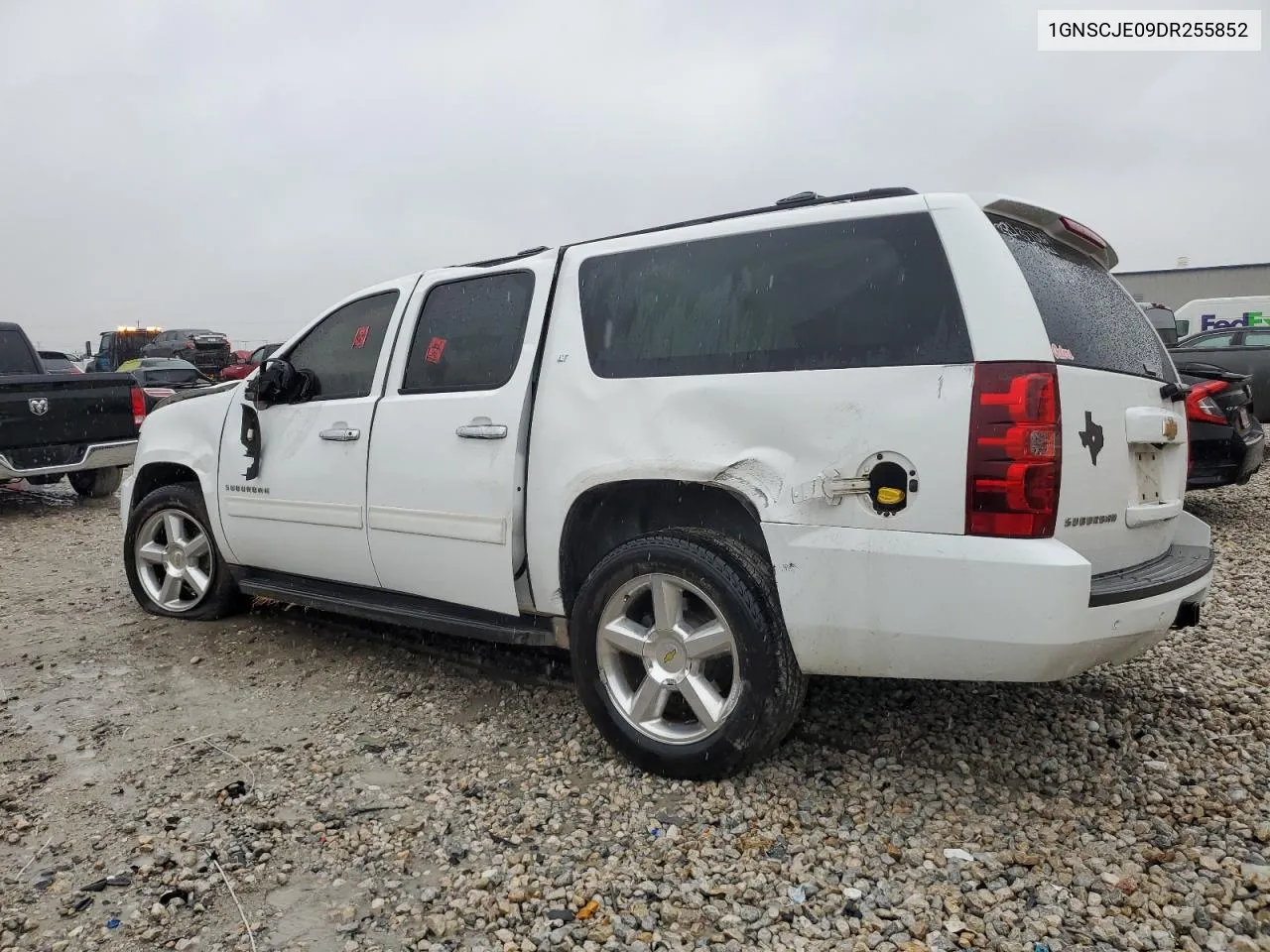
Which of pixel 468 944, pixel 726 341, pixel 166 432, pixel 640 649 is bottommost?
pixel 468 944

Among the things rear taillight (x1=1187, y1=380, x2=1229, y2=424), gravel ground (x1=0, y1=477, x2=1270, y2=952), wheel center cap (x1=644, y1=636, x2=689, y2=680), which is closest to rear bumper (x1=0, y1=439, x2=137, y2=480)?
gravel ground (x1=0, y1=477, x2=1270, y2=952)

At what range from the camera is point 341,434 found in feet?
13.4

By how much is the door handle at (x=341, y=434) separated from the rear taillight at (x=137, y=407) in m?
6.32

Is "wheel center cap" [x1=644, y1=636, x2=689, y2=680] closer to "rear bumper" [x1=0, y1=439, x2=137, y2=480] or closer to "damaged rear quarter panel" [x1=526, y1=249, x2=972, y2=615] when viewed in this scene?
"damaged rear quarter panel" [x1=526, y1=249, x2=972, y2=615]

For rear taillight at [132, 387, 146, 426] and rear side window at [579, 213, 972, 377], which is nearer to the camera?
rear side window at [579, 213, 972, 377]

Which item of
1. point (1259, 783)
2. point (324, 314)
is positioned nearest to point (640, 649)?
point (1259, 783)

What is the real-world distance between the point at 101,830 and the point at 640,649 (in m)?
1.75

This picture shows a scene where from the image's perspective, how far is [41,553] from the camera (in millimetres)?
7328

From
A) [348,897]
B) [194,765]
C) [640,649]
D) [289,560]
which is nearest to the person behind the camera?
[348,897]

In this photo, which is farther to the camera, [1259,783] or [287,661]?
[287,661]

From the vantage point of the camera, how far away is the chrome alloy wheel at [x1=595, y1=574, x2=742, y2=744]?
2934 mm

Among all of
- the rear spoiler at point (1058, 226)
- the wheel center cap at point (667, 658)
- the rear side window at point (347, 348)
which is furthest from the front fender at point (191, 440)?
the rear spoiler at point (1058, 226)

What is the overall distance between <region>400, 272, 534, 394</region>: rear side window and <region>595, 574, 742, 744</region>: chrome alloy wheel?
3.44 feet

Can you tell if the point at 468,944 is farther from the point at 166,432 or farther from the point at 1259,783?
the point at 166,432
